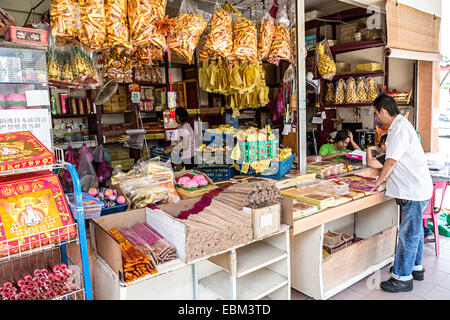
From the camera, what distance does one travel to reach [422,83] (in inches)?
226

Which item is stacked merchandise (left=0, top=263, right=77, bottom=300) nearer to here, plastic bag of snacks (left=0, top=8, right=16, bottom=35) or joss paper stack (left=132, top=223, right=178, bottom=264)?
joss paper stack (left=132, top=223, right=178, bottom=264)

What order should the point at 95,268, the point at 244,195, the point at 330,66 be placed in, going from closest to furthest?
the point at 95,268 < the point at 244,195 < the point at 330,66

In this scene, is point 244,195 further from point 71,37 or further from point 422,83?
point 422,83

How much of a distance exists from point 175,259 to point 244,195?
2.03 feet

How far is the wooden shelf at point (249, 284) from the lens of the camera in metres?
2.35

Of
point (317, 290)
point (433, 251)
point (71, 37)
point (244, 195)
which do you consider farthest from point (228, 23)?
point (433, 251)

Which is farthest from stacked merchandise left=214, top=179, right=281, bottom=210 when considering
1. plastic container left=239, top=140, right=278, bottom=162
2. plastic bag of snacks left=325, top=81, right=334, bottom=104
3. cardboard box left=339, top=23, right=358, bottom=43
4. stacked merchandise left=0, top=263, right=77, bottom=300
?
cardboard box left=339, top=23, right=358, bottom=43

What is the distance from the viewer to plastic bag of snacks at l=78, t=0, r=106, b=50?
2.01 m

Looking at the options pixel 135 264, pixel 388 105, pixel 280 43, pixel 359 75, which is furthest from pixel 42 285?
pixel 359 75

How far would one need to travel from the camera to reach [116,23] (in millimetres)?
2102

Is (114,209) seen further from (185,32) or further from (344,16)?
(344,16)

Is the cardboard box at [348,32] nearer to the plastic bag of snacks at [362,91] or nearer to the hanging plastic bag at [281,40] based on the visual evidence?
the plastic bag of snacks at [362,91]

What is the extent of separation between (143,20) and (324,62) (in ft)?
10.5
